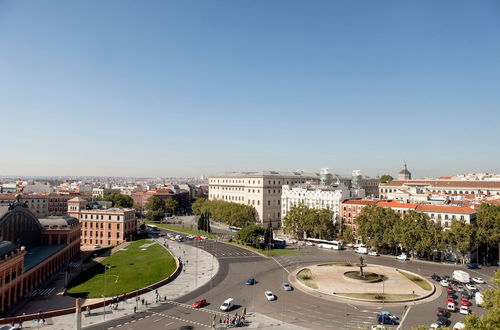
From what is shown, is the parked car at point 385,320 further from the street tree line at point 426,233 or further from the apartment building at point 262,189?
the apartment building at point 262,189

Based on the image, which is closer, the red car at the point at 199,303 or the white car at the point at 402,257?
the red car at the point at 199,303

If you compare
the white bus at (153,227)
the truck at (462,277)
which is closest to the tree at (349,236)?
the truck at (462,277)

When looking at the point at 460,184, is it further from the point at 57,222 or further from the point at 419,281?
the point at 57,222

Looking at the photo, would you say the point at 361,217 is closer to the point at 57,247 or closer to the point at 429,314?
the point at 429,314

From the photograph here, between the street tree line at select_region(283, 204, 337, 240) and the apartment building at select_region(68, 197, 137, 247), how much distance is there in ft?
167

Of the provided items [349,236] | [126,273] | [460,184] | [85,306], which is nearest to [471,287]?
[349,236]

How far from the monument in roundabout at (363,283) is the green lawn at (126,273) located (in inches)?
1090

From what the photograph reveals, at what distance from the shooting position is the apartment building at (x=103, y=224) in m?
113

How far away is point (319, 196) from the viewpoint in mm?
126312

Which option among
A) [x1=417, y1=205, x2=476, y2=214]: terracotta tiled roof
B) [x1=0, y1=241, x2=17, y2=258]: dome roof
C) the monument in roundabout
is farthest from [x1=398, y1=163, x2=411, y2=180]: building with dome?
[x1=0, y1=241, x2=17, y2=258]: dome roof

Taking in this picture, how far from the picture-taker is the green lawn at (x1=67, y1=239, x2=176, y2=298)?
64.0m

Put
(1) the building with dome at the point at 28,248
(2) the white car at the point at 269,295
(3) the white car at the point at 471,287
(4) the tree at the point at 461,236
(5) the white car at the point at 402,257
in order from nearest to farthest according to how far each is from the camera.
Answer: (1) the building with dome at the point at 28,248 → (2) the white car at the point at 269,295 → (3) the white car at the point at 471,287 → (4) the tree at the point at 461,236 → (5) the white car at the point at 402,257

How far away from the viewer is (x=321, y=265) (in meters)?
81.5

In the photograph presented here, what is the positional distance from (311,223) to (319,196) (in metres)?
16.9
